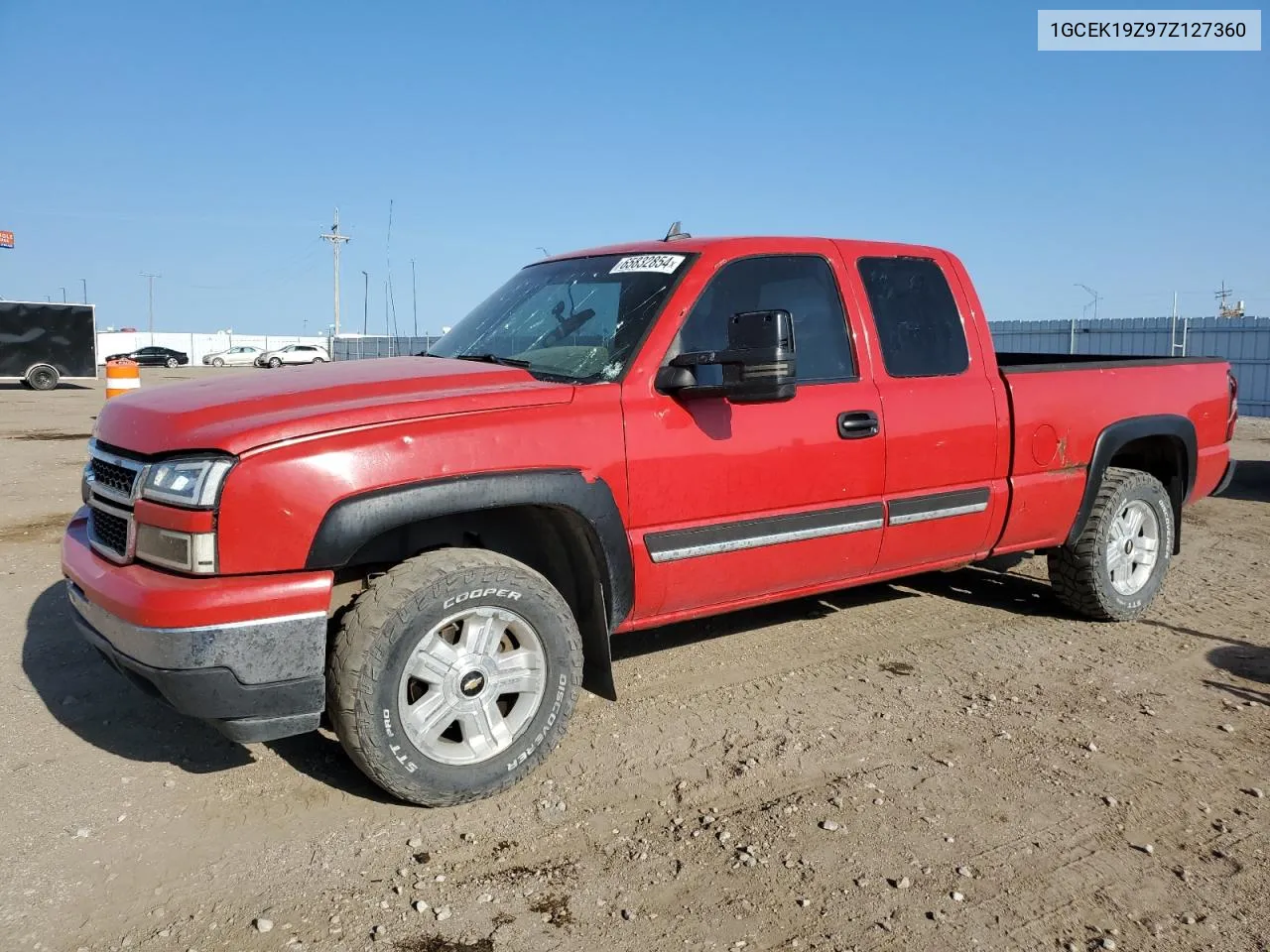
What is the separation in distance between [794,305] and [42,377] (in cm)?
2898

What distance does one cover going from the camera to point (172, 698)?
9.56 feet

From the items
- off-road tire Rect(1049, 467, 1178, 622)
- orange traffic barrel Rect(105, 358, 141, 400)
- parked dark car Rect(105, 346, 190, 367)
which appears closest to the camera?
off-road tire Rect(1049, 467, 1178, 622)

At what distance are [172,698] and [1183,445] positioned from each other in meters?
5.16

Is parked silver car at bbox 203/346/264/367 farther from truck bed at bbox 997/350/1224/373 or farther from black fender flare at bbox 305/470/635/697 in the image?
black fender flare at bbox 305/470/635/697

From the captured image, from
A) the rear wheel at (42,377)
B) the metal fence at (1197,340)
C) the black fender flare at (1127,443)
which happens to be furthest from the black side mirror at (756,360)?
the rear wheel at (42,377)

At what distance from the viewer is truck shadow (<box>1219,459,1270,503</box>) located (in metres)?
9.53

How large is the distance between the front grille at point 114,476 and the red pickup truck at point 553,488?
2cm

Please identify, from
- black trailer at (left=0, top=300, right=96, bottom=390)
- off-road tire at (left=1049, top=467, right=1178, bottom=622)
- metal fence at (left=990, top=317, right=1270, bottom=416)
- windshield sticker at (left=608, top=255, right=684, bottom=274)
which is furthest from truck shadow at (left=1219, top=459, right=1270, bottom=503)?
Result: black trailer at (left=0, top=300, right=96, bottom=390)

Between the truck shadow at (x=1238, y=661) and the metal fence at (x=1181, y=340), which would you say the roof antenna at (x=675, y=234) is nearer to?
the truck shadow at (x=1238, y=661)

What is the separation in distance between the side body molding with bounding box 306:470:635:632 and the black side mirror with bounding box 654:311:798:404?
58 cm

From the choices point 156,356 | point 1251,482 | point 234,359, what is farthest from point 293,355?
point 1251,482

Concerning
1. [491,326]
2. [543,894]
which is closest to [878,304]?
[491,326]

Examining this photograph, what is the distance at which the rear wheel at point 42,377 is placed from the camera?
1076 inches

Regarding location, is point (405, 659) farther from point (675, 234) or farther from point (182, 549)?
point (675, 234)
